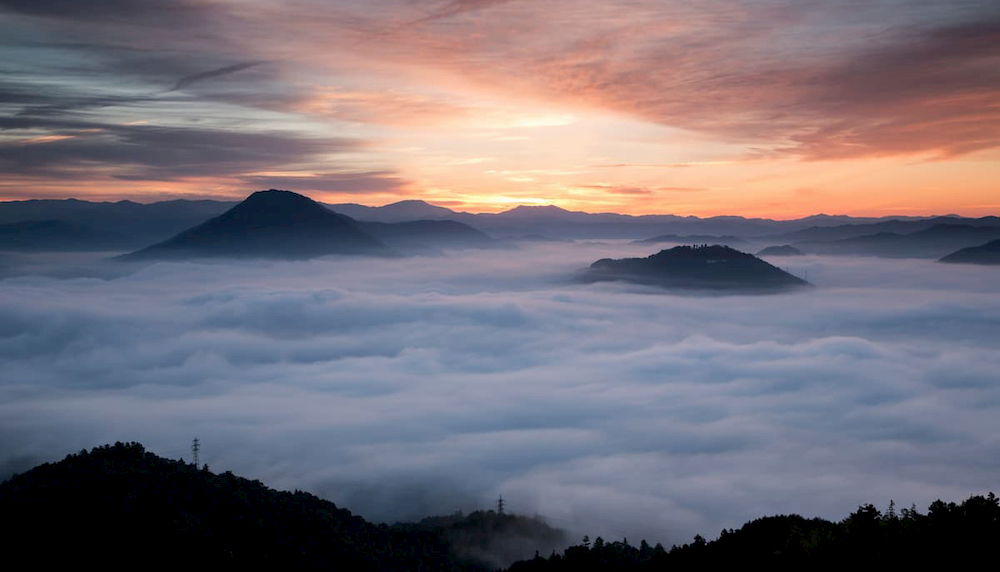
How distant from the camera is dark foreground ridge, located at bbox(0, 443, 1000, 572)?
108 ft

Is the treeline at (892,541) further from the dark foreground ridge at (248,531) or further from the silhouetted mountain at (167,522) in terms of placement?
the silhouetted mountain at (167,522)

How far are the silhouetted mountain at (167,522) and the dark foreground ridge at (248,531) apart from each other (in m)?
0.13

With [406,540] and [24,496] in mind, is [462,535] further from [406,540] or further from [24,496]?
[24,496]

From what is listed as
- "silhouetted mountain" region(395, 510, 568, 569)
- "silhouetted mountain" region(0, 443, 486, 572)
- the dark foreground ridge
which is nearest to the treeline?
the dark foreground ridge

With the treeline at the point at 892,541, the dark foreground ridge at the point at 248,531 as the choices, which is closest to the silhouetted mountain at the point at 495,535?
the dark foreground ridge at the point at 248,531

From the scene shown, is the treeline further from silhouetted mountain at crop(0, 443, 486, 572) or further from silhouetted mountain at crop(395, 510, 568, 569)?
silhouetted mountain at crop(395, 510, 568, 569)

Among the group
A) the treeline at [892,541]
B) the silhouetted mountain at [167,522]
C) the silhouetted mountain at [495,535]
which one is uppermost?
the treeline at [892,541]

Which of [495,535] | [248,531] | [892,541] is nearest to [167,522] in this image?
[248,531]

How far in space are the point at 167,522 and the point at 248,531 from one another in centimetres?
903

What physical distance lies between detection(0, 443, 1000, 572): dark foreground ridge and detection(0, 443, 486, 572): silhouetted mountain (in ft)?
0.43

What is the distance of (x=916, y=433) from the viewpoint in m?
198

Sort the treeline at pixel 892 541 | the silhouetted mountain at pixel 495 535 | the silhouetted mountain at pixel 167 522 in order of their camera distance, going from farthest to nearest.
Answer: the silhouetted mountain at pixel 495 535 < the silhouetted mountain at pixel 167 522 < the treeline at pixel 892 541

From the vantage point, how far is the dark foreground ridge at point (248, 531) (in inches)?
1291

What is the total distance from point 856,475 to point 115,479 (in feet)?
549
